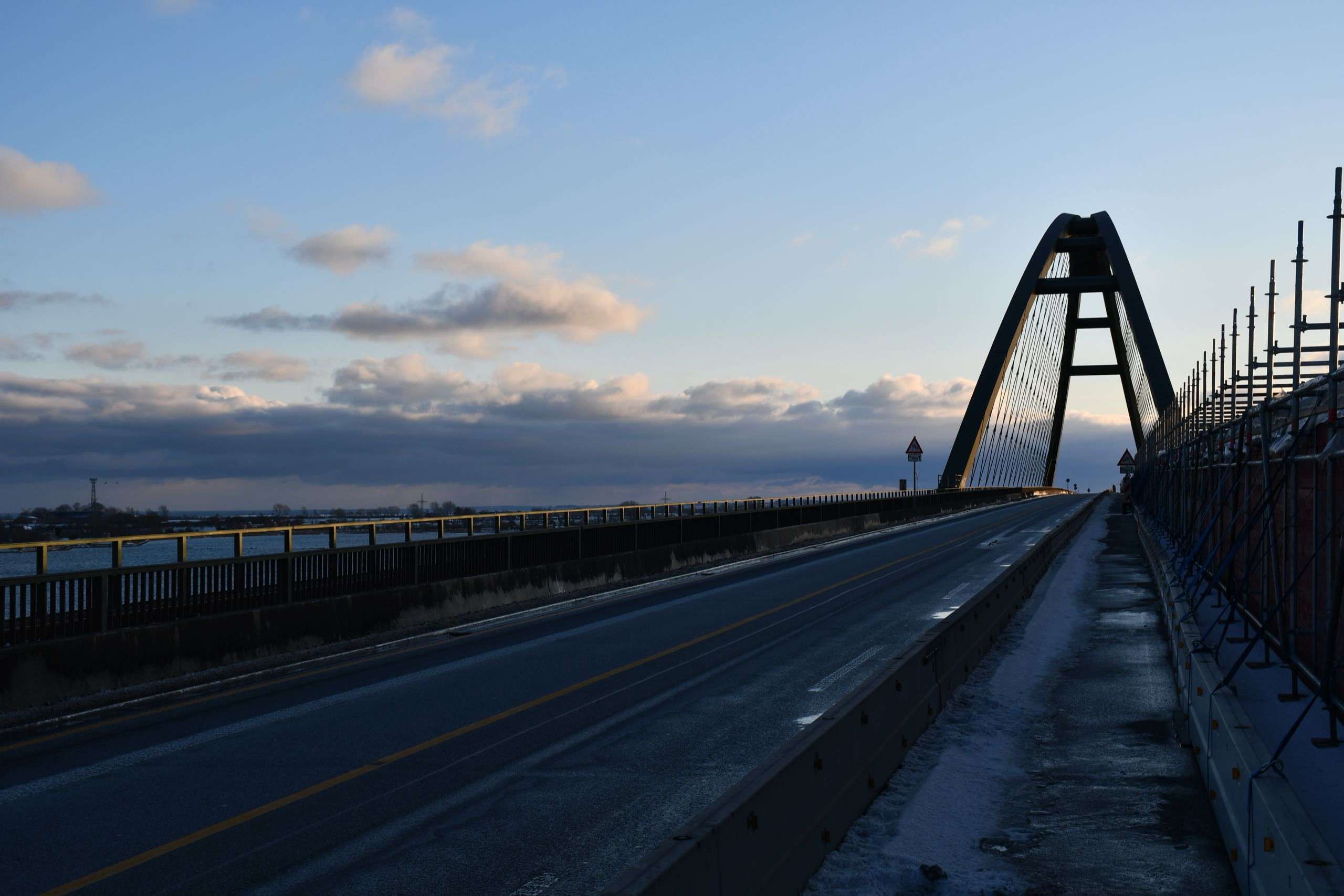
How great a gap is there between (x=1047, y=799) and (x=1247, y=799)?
7.12ft

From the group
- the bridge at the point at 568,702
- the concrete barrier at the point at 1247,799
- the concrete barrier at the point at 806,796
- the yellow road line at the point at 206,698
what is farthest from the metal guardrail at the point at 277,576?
the concrete barrier at the point at 1247,799

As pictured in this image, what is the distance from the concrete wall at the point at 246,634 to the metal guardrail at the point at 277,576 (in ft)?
0.89

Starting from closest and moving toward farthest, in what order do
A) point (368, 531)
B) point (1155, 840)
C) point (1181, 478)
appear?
point (1155, 840)
point (368, 531)
point (1181, 478)

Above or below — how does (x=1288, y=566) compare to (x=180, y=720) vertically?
above

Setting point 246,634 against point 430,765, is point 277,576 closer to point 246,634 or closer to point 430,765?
point 246,634

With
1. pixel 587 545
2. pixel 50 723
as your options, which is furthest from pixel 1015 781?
pixel 587 545

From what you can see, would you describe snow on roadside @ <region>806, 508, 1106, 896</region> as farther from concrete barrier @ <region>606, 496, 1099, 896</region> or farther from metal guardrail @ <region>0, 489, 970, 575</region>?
metal guardrail @ <region>0, 489, 970, 575</region>

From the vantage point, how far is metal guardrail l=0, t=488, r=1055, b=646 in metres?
12.1

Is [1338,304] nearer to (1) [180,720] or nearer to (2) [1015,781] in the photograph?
(2) [1015,781]

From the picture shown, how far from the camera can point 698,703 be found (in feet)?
38.2

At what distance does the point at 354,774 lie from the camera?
28.9 ft

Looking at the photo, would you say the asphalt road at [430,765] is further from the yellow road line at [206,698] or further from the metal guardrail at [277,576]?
the metal guardrail at [277,576]

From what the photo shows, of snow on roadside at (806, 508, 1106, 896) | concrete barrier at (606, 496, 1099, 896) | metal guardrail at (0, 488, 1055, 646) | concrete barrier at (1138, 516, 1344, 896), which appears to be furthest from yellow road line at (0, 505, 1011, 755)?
concrete barrier at (1138, 516, 1344, 896)

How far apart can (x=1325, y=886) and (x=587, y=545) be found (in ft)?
73.9
